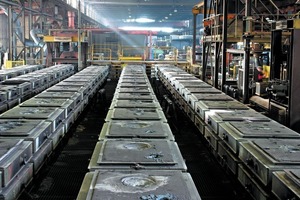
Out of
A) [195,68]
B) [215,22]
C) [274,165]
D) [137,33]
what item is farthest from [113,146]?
[137,33]

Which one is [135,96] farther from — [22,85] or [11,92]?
[22,85]

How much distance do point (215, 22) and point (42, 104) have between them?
594cm

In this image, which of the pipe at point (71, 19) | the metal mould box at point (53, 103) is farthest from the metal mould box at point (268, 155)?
the pipe at point (71, 19)

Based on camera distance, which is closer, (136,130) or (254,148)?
(254,148)

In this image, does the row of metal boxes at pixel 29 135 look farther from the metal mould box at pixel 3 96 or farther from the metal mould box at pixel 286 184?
the metal mould box at pixel 286 184

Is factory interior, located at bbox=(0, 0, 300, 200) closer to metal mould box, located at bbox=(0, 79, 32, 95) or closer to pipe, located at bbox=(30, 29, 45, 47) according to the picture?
metal mould box, located at bbox=(0, 79, 32, 95)

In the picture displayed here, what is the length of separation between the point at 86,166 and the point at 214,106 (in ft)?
6.70

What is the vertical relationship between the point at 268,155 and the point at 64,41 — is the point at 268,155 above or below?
below

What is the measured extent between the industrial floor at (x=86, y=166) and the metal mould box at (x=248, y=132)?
0.46 meters

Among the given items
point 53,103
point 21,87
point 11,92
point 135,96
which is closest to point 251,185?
point 53,103

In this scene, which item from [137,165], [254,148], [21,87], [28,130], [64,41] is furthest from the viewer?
[64,41]

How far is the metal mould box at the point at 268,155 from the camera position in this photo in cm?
326

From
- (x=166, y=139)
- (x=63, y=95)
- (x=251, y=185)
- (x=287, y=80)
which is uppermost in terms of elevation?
(x=287, y=80)

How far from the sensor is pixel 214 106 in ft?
20.1
